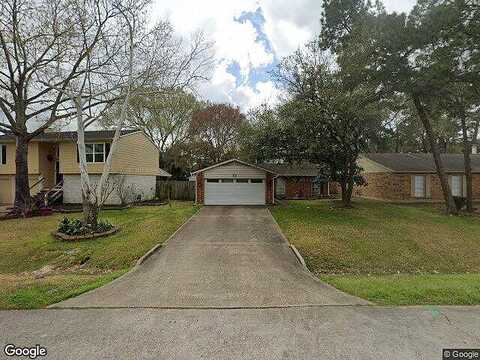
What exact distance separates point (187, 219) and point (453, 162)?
24.5 m

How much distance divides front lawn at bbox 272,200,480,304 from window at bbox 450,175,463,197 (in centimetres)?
991

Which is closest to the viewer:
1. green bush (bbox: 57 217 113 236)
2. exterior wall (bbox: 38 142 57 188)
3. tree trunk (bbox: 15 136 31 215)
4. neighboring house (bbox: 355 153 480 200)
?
green bush (bbox: 57 217 113 236)

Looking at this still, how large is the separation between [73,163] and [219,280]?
18.5m

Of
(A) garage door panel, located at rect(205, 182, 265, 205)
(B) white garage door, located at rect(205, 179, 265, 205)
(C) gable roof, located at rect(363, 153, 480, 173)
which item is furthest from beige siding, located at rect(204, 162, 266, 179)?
(C) gable roof, located at rect(363, 153, 480, 173)

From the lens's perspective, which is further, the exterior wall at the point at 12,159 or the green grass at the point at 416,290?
the exterior wall at the point at 12,159

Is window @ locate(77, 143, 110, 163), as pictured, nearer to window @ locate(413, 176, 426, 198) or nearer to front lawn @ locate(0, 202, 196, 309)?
front lawn @ locate(0, 202, 196, 309)

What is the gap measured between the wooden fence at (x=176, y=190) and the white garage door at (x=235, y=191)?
5.48m

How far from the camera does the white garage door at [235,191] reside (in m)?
20.6

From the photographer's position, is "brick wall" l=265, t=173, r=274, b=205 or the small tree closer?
"brick wall" l=265, t=173, r=274, b=205

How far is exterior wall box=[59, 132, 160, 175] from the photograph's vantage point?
19969 millimetres

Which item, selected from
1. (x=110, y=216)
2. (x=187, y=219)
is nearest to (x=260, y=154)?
(x=187, y=219)

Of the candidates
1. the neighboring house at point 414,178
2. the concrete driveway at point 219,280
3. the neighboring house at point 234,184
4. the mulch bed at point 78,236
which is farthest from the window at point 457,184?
the mulch bed at point 78,236

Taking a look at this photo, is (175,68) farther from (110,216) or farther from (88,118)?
(110,216)

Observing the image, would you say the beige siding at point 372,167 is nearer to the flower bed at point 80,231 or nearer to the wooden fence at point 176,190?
the wooden fence at point 176,190
